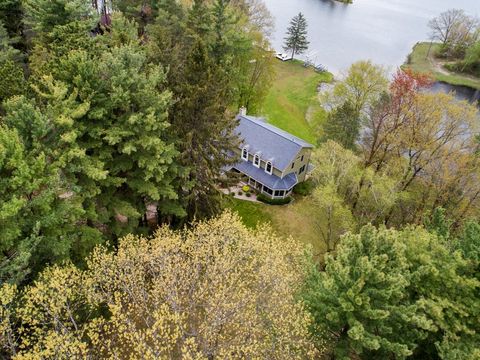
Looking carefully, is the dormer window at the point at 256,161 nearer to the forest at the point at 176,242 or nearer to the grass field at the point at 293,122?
the grass field at the point at 293,122

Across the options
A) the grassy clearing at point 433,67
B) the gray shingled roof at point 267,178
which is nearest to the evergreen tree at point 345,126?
the gray shingled roof at point 267,178

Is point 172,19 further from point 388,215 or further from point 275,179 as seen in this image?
point 388,215

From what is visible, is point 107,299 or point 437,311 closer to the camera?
point 437,311

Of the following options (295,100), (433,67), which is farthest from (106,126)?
(433,67)

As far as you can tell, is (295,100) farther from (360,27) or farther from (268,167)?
(360,27)

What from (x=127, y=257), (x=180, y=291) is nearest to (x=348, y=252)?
(x=180, y=291)

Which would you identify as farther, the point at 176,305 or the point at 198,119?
the point at 198,119
